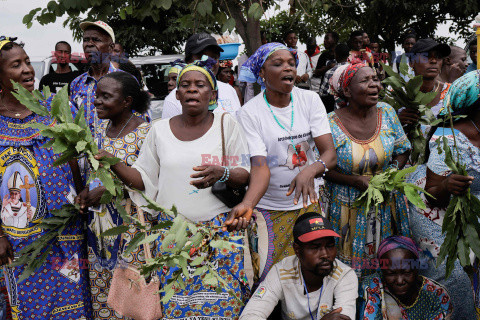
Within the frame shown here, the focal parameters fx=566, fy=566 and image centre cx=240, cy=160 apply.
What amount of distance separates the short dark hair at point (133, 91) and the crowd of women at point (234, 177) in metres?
0.01

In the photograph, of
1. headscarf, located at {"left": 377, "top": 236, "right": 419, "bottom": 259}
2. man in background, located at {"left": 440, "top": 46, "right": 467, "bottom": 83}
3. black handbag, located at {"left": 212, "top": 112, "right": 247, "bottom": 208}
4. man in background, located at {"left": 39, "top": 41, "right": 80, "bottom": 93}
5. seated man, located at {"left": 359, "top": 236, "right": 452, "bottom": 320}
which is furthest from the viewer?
man in background, located at {"left": 39, "top": 41, "right": 80, "bottom": 93}

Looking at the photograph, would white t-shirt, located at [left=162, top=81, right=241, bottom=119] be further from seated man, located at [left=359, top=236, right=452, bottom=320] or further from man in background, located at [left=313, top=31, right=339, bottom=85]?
man in background, located at [left=313, top=31, right=339, bottom=85]

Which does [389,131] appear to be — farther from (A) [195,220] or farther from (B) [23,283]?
(B) [23,283]

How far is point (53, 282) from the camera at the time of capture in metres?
4.13

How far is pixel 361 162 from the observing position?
13.6 feet

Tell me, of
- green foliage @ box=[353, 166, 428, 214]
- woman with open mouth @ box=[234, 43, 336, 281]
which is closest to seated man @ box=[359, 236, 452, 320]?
green foliage @ box=[353, 166, 428, 214]

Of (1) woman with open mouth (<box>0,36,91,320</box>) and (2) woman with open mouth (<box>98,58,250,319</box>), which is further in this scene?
(1) woman with open mouth (<box>0,36,91,320</box>)

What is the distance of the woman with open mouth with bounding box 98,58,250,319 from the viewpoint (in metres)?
3.49

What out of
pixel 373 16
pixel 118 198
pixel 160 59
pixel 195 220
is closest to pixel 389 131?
pixel 195 220

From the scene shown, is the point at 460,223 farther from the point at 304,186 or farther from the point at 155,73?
the point at 155,73

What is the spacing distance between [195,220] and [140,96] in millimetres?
1216

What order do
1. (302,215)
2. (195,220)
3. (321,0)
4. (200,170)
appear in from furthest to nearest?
(321,0) → (302,215) → (195,220) → (200,170)

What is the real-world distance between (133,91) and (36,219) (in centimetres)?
115

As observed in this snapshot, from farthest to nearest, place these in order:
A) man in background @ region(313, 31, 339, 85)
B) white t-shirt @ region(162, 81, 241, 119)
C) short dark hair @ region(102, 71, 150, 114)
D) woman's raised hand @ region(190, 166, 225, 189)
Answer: man in background @ region(313, 31, 339, 85) → white t-shirt @ region(162, 81, 241, 119) → short dark hair @ region(102, 71, 150, 114) → woman's raised hand @ region(190, 166, 225, 189)
